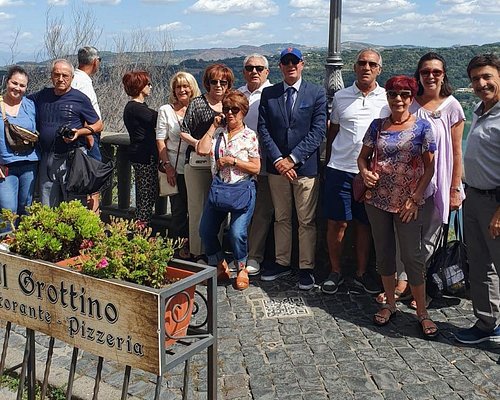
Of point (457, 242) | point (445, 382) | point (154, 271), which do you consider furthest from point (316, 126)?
point (154, 271)

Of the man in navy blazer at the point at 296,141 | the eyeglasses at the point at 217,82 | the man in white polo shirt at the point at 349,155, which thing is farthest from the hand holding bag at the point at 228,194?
the man in white polo shirt at the point at 349,155

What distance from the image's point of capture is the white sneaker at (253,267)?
589 centimetres

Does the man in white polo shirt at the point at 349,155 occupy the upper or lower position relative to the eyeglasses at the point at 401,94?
lower

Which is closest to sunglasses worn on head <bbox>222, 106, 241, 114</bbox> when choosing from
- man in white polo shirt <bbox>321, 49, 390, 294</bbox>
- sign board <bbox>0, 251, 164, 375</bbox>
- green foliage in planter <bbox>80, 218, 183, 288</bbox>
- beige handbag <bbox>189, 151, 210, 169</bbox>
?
beige handbag <bbox>189, 151, 210, 169</bbox>

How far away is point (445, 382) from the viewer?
3973 millimetres

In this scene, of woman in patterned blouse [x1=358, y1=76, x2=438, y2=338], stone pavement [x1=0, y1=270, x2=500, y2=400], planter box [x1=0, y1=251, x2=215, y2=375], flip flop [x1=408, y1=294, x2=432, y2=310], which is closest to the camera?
planter box [x1=0, y1=251, x2=215, y2=375]

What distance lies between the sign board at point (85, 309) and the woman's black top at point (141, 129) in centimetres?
292

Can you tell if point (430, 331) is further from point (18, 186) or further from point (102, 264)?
point (18, 186)

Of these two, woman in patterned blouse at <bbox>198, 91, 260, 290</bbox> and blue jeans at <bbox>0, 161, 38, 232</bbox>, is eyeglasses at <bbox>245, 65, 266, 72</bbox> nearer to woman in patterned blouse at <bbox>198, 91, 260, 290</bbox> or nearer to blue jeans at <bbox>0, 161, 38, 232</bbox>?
woman in patterned blouse at <bbox>198, 91, 260, 290</bbox>

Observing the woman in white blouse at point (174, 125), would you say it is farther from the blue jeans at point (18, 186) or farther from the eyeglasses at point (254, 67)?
the blue jeans at point (18, 186)

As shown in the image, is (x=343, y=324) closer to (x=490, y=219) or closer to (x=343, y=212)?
(x=343, y=212)

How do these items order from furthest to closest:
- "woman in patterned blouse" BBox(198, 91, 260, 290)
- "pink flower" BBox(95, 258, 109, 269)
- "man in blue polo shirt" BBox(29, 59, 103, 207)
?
"man in blue polo shirt" BBox(29, 59, 103, 207) → "woman in patterned blouse" BBox(198, 91, 260, 290) → "pink flower" BBox(95, 258, 109, 269)

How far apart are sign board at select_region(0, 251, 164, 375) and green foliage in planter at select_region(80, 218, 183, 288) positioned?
0.06m

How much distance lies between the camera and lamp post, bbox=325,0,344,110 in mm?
6676
